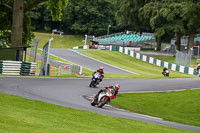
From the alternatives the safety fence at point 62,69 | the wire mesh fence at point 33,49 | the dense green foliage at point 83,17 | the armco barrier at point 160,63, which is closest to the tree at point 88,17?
the dense green foliage at point 83,17

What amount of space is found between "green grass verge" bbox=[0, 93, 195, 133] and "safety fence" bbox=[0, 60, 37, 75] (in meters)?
12.2

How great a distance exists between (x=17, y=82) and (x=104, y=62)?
1209 inches

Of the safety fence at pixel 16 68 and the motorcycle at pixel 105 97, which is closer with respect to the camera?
the motorcycle at pixel 105 97

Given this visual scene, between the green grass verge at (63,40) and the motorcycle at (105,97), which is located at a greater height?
the green grass verge at (63,40)

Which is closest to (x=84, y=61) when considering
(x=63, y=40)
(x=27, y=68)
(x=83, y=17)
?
(x=27, y=68)

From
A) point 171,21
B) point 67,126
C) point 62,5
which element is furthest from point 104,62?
point 67,126

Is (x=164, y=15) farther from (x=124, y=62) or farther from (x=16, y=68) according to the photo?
(x=16, y=68)

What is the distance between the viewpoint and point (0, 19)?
36.7 metres

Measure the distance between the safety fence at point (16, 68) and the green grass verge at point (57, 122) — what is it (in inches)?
480

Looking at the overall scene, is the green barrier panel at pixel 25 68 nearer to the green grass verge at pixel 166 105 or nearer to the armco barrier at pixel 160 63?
the green grass verge at pixel 166 105

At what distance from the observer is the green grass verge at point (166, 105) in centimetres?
1739

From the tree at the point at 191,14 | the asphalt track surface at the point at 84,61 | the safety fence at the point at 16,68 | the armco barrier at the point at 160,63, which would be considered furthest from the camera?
the tree at the point at 191,14

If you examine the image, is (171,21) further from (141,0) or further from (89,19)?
(89,19)

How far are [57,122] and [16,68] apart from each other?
17.0 meters
